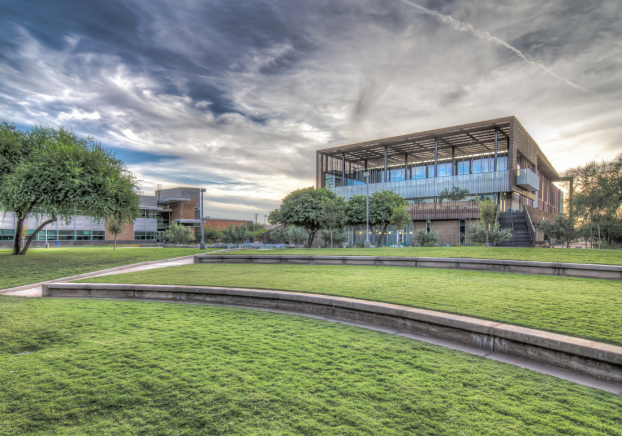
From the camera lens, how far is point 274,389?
3.49 m

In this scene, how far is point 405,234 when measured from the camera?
45938 mm

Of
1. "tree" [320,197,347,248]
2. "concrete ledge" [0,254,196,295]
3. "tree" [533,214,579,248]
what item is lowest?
"concrete ledge" [0,254,196,295]

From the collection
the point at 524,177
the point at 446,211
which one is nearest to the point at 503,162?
the point at 524,177

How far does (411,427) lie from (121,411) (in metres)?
2.62

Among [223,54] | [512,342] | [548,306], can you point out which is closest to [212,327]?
[512,342]

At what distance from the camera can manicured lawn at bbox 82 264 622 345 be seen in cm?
511

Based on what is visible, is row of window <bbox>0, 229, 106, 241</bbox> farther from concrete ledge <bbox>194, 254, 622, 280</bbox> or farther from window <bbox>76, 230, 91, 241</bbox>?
concrete ledge <bbox>194, 254, 622, 280</bbox>

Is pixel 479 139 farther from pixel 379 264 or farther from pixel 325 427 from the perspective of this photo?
pixel 325 427

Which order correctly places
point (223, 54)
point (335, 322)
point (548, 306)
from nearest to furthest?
point (548, 306) → point (335, 322) → point (223, 54)

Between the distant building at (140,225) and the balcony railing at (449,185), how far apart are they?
34562 millimetres

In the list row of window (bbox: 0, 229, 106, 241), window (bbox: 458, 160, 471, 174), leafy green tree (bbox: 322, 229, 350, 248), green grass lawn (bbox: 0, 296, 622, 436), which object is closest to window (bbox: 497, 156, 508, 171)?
window (bbox: 458, 160, 471, 174)

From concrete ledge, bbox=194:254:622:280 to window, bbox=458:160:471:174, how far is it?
157 feet

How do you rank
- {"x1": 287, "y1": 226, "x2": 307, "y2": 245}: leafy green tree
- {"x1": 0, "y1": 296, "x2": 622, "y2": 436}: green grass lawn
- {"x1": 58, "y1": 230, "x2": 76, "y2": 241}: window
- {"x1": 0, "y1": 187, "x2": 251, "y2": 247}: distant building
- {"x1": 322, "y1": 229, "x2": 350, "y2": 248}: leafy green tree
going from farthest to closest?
1. {"x1": 58, "y1": 230, "x2": 76, "y2": 241}: window
2. {"x1": 0, "y1": 187, "x2": 251, "y2": 247}: distant building
3. {"x1": 287, "y1": 226, "x2": 307, "y2": 245}: leafy green tree
4. {"x1": 322, "y1": 229, "x2": 350, "y2": 248}: leafy green tree
5. {"x1": 0, "y1": 296, "x2": 622, "y2": 436}: green grass lawn

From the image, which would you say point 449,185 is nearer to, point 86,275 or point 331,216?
point 331,216
